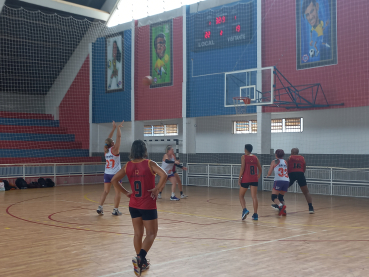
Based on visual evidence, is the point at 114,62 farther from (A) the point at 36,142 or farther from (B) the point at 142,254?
(B) the point at 142,254

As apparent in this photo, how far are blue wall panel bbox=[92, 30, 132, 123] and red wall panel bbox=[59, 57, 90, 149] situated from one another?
0.66 meters

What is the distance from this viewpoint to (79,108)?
25.9m

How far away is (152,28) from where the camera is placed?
21797mm

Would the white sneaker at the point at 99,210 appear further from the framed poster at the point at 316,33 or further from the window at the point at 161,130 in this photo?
the window at the point at 161,130

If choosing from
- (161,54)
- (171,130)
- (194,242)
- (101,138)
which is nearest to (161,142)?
(171,130)

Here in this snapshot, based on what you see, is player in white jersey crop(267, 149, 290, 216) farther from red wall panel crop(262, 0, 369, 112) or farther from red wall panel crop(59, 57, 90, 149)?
red wall panel crop(59, 57, 90, 149)

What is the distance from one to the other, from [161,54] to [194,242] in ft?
50.1

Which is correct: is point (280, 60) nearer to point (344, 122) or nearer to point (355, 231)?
point (344, 122)

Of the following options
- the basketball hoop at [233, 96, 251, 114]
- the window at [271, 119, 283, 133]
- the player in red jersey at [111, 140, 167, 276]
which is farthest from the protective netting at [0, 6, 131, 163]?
the player in red jersey at [111, 140, 167, 276]

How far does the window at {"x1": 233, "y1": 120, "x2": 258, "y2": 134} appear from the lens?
68.7ft

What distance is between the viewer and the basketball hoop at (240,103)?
52.9 feet

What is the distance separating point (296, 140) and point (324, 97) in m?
3.65

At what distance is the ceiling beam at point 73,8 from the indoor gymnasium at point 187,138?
0.08 metres

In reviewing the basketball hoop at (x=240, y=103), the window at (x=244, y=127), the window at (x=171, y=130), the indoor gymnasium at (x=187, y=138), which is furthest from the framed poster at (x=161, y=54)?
the basketball hoop at (x=240, y=103)
